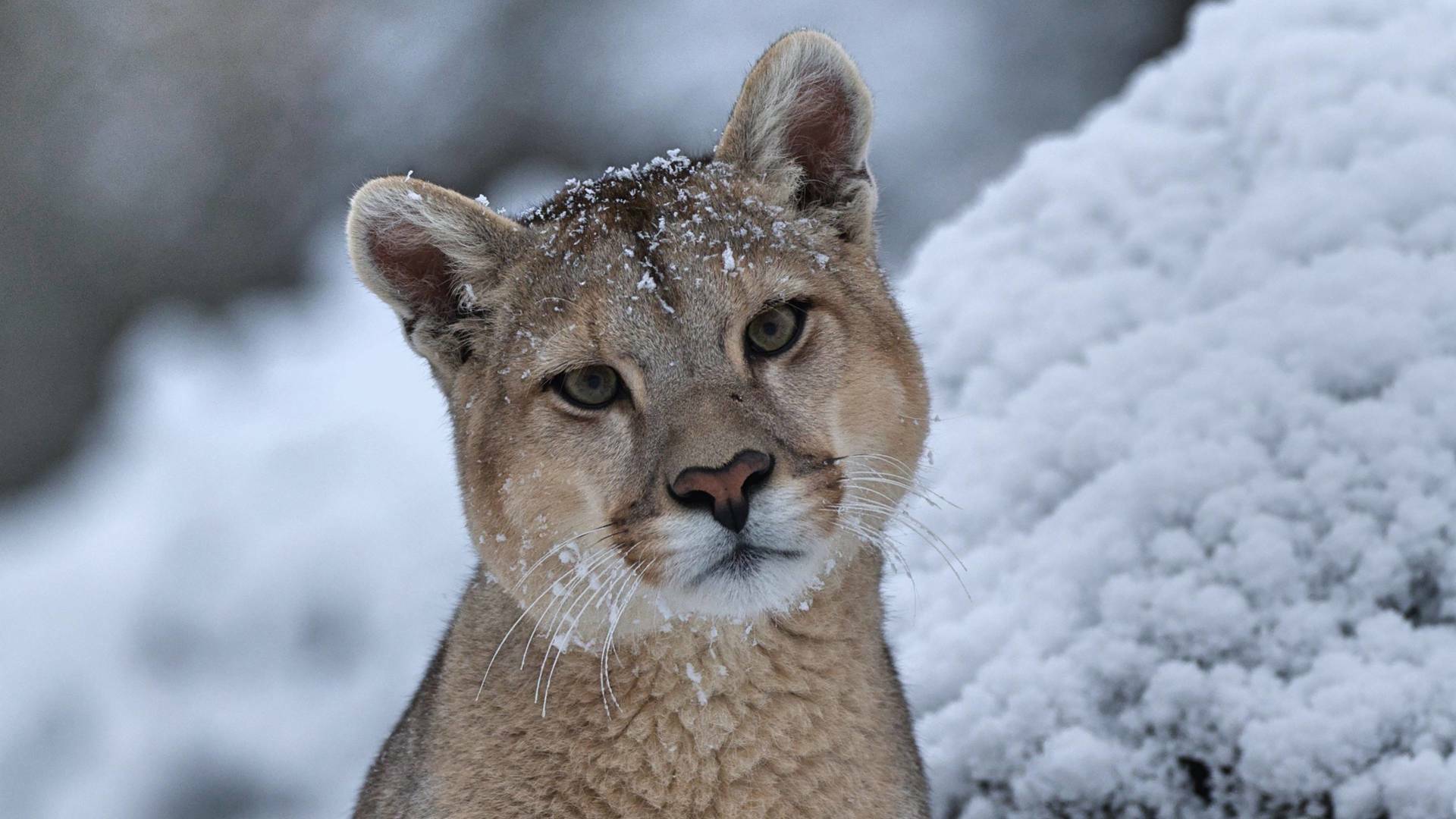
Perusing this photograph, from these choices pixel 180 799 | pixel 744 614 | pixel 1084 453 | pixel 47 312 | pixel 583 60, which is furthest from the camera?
pixel 583 60

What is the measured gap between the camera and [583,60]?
461 inches

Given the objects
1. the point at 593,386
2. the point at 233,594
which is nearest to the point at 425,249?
the point at 593,386

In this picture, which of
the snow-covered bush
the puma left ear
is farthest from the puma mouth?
the snow-covered bush

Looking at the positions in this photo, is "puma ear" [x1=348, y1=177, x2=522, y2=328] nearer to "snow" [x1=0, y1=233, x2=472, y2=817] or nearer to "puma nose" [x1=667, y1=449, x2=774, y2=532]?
"puma nose" [x1=667, y1=449, x2=774, y2=532]

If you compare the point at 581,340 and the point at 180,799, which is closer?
the point at 581,340

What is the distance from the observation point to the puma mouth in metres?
2.88

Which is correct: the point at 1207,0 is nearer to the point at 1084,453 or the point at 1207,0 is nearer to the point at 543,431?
the point at 1084,453

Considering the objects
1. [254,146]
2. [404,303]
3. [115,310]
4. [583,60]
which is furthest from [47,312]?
[404,303]

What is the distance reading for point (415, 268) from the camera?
138 inches

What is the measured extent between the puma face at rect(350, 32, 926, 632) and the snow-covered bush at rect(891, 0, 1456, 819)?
103 centimetres

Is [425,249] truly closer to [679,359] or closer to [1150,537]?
[679,359]

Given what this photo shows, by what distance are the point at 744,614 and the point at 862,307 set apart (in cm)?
79

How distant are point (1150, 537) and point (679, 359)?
168 centimetres

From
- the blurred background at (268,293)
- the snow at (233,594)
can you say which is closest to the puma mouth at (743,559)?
the snow at (233,594)
